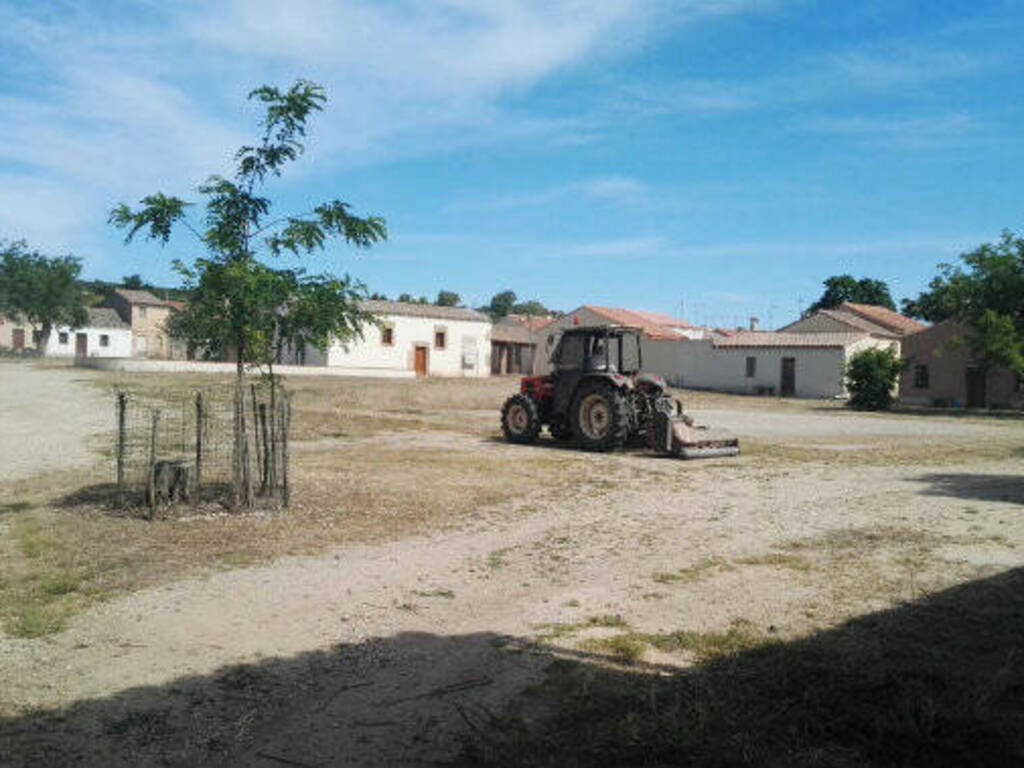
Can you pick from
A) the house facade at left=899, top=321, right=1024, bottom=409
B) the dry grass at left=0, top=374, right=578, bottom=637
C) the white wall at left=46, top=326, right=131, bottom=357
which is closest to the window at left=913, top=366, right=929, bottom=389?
the house facade at left=899, top=321, right=1024, bottom=409

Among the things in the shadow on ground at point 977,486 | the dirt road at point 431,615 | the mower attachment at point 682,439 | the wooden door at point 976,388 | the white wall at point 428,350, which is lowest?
the dirt road at point 431,615

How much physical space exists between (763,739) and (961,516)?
7308mm

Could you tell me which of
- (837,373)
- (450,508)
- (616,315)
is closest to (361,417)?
(450,508)

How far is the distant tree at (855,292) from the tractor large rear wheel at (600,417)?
65.9 m

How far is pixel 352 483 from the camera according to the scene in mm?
11609

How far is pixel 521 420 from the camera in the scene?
58.2 ft

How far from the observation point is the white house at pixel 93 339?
66.9 metres

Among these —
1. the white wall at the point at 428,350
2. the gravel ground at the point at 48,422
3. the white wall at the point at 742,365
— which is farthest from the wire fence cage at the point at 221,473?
the white wall at the point at 428,350

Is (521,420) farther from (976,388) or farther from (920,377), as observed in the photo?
(920,377)

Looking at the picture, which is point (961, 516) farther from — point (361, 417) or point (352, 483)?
point (361, 417)

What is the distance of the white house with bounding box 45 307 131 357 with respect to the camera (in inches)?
2633

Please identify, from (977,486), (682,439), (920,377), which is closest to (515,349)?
Result: (920,377)

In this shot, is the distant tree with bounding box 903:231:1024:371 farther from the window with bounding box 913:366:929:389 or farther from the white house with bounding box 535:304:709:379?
the white house with bounding box 535:304:709:379

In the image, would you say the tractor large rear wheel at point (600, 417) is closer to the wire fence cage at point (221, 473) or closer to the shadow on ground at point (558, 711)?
the wire fence cage at point (221, 473)
